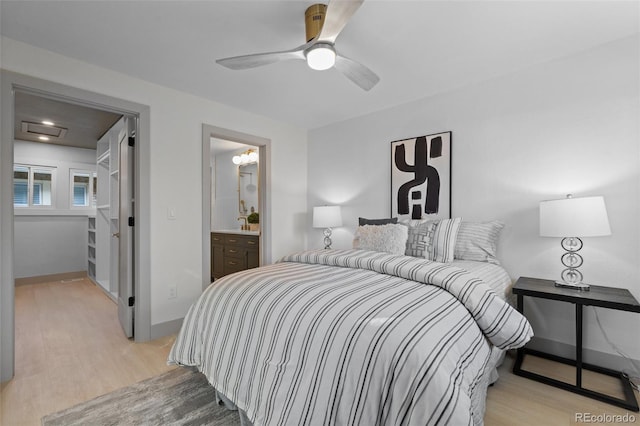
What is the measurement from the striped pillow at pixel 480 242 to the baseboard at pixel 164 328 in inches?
103

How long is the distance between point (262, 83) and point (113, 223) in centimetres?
273

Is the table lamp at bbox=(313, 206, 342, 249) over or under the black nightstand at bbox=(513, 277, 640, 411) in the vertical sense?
over

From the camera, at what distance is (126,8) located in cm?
173

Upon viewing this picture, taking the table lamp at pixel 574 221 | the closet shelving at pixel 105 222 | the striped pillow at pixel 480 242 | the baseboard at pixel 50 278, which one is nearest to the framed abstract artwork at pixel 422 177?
the striped pillow at pixel 480 242

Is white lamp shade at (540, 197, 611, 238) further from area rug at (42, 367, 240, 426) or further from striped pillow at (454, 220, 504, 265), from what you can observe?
area rug at (42, 367, 240, 426)

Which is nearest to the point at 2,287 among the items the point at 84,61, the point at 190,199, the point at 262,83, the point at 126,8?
the point at 190,199

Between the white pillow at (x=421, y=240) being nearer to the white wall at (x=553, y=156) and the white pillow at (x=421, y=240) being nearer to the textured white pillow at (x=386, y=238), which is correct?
the textured white pillow at (x=386, y=238)

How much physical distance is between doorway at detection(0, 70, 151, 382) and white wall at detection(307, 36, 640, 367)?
101 inches

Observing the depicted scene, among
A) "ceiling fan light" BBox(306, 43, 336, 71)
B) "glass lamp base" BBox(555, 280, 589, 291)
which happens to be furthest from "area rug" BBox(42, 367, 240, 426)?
"glass lamp base" BBox(555, 280, 589, 291)

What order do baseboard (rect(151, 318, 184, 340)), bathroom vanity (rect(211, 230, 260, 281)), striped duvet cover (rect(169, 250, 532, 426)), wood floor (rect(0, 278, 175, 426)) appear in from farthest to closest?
bathroom vanity (rect(211, 230, 260, 281)) < baseboard (rect(151, 318, 184, 340)) < wood floor (rect(0, 278, 175, 426)) < striped duvet cover (rect(169, 250, 532, 426))

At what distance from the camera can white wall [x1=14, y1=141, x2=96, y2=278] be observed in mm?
4613

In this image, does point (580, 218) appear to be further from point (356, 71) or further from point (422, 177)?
point (356, 71)

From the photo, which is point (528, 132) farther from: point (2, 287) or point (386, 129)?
point (2, 287)

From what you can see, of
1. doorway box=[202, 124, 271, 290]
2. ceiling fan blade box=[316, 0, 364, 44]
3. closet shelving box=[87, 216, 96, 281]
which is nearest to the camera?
ceiling fan blade box=[316, 0, 364, 44]
